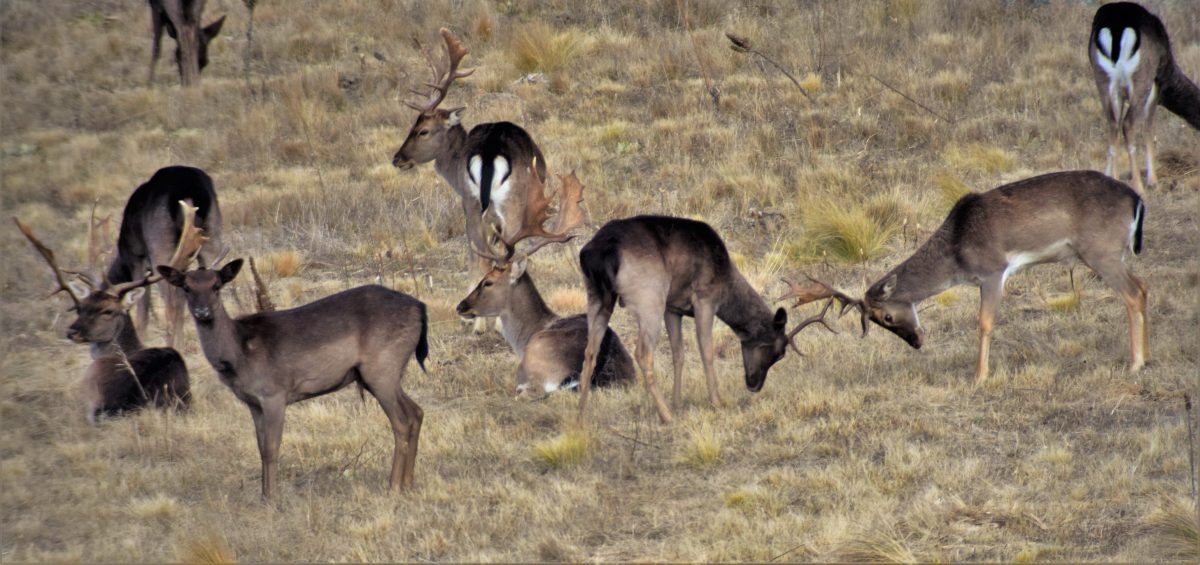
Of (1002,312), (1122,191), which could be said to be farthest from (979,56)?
(1122,191)

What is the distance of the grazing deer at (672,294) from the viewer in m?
8.42

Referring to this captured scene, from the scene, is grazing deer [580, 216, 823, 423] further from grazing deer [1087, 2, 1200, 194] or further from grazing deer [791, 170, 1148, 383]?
grazing deer [1087, 2, 1200, 194]

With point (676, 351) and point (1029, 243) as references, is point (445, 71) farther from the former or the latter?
point (1029, 243)

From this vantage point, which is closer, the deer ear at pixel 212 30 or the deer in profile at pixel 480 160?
the deer in profile at pixel 480 160

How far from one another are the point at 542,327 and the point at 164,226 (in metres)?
3.23

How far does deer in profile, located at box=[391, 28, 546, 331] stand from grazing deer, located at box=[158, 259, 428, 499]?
10.7 ft

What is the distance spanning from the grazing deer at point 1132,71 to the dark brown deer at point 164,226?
8.59 metres

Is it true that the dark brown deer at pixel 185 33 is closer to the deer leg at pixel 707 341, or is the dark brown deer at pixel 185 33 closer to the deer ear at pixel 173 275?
the deer ear at pixel 173 275

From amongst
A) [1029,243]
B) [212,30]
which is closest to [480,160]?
[1029,243]

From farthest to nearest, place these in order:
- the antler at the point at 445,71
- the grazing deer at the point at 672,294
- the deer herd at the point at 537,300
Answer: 1. the antler at the point at 445,71
2. the grazing deer at the point at 672,294
3. the deer herd at the point at 537,300

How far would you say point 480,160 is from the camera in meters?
11.3

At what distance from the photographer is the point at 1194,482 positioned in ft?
22.5

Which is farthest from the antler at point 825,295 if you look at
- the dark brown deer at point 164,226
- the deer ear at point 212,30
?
the deer ear at point 212,30

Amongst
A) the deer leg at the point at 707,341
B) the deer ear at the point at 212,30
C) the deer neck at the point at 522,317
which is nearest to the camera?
the deer leg at the point at 707,341
